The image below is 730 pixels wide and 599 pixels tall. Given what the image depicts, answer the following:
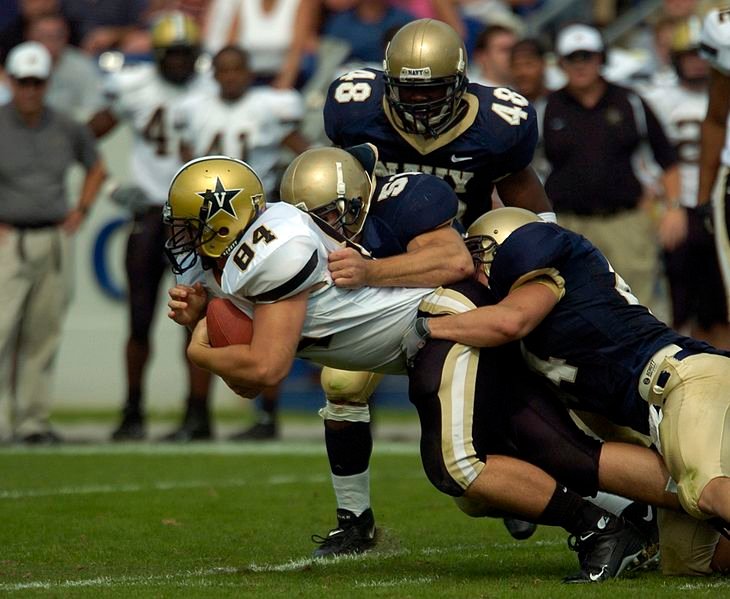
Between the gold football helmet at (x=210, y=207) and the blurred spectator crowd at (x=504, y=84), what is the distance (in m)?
2.50

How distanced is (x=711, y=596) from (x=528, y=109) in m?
1.99

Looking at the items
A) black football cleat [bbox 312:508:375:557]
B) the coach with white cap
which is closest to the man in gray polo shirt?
the coach with white cap

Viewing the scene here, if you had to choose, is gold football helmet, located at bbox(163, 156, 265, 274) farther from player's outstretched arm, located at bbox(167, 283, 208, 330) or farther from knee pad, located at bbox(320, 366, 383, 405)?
knee pad, located at bbox(320, 366, 383, 405)

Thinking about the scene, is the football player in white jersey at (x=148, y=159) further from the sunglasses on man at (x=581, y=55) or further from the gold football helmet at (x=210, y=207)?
the gold football helmet at (x=210, y=207)

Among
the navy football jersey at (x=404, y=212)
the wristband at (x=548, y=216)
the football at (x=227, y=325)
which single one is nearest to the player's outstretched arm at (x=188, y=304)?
the football at (x=227, y=325)

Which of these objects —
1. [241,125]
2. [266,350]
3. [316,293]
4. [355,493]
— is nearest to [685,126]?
[241,125]

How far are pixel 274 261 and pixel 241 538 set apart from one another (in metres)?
1.31

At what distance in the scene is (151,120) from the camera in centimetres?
854

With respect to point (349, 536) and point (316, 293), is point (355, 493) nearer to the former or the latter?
point (349, 536)

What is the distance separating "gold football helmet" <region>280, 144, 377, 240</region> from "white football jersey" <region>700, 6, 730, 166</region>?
178cm

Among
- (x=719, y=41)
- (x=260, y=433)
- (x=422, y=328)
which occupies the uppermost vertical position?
(x=719, y=41)

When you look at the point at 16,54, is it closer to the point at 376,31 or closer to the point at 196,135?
the point at 196,135

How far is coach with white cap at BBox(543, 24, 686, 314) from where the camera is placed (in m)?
7.83

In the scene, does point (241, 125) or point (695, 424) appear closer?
point (695, 424)
